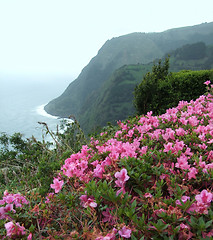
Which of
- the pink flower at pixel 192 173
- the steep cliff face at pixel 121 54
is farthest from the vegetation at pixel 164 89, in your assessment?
the steep cliff face at pixel 121 54

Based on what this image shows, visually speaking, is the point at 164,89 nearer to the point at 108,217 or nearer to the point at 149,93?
the point at 149,93

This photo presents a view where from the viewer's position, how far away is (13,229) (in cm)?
131

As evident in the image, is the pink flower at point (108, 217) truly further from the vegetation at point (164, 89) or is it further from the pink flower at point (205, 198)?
the vegetation at point (164, 89)

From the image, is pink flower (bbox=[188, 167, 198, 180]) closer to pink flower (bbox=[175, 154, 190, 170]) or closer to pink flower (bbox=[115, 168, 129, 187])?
pink flower (bbox=[175, 154, 190, 170])

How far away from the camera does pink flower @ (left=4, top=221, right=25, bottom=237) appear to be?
1.28 m

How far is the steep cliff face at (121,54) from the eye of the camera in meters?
146

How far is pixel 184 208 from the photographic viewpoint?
49.4 inches

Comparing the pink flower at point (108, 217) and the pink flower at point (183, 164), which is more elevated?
the pink flower at point (183, 164)

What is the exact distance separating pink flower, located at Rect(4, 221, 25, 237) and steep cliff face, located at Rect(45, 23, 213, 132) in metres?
132

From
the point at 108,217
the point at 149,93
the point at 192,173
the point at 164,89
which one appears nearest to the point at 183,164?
the point at 192,173

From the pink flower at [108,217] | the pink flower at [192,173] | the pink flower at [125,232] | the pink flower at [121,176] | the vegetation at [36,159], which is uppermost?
the pink flower at [121,176]

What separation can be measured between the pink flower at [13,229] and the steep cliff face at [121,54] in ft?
432

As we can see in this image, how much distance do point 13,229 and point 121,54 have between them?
18537cm

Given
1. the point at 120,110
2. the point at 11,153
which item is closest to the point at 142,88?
the point at 11,153
